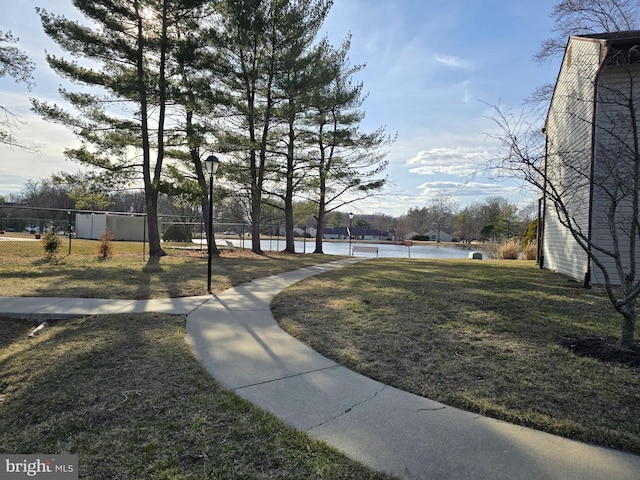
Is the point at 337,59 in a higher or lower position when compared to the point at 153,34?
higher

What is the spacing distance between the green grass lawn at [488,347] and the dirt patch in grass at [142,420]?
1.34 m

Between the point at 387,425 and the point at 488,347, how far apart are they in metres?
2.14

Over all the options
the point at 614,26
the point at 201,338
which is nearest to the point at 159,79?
the point at 201,338

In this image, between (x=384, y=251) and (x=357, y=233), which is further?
(x=357, y=233)

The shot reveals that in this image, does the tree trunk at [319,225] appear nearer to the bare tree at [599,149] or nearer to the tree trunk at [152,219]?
the tree trunk at [152,219]

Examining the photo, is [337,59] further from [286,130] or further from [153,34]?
[153,34]

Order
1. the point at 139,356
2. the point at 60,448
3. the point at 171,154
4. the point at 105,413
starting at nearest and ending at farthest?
the point at 60,448 → the point at 105,413 → the point at 139,356 → the point at 171,154

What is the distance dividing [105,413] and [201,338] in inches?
74.9

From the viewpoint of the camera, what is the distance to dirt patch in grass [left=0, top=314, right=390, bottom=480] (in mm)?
2182

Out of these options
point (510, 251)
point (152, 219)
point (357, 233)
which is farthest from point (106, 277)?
point (357, 233)

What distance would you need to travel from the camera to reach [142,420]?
8.90 ft

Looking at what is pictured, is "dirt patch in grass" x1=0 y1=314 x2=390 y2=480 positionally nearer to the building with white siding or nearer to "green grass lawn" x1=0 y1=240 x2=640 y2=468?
"green grass lawn" x1=0 y1=240 x2=640 y2=468

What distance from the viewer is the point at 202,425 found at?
2.62m

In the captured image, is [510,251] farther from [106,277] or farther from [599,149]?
[106,277]
